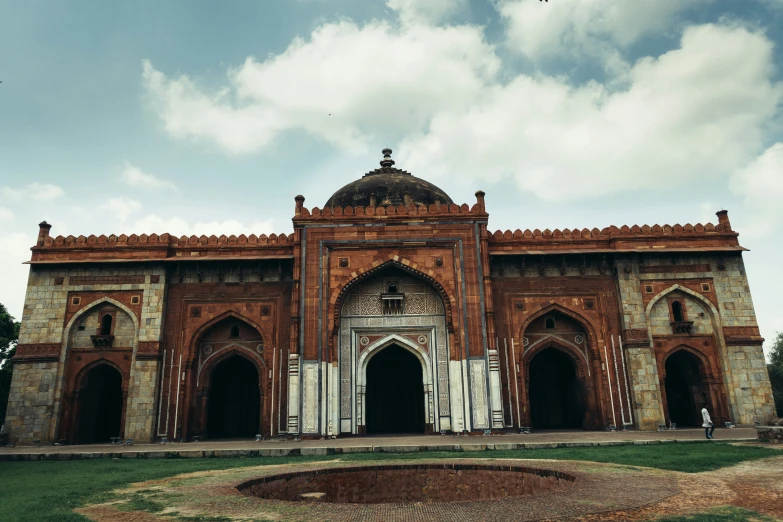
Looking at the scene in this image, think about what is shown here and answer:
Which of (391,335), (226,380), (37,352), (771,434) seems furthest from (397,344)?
(37,352)

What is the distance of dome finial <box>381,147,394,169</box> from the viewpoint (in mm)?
21422

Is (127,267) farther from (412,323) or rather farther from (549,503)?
(549,503)

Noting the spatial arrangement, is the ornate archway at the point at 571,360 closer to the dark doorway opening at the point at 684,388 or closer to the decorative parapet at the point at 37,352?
the dark doorway opening at the point at 684,388

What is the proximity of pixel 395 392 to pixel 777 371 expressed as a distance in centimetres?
2059

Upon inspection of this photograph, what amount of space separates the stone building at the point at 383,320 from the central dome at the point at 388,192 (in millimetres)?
2712

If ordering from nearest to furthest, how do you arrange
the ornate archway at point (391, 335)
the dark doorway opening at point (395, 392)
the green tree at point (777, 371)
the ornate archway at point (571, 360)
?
1. the ornate archway at point (391, 335)
2. the ornate archway at point (571, 360)
3. the dark doorway opening at point (395, 392)
4. the green tree at point (777, 371)

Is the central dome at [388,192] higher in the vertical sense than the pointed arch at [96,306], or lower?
higher

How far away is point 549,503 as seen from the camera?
15.1ft

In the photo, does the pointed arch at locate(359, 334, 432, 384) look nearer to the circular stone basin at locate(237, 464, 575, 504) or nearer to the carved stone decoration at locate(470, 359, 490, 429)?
the carved stone decoration at locate(470, 359, 490, 429)

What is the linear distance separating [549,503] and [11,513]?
491cm

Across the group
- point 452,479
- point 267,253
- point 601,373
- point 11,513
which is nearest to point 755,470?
point 452,479

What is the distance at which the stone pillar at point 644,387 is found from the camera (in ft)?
49.5

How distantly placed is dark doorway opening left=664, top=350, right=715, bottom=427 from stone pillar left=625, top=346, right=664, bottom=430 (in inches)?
54.2

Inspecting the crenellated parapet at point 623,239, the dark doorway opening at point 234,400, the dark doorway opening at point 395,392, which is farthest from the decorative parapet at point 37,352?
the crenellated parapet at point 623,239
